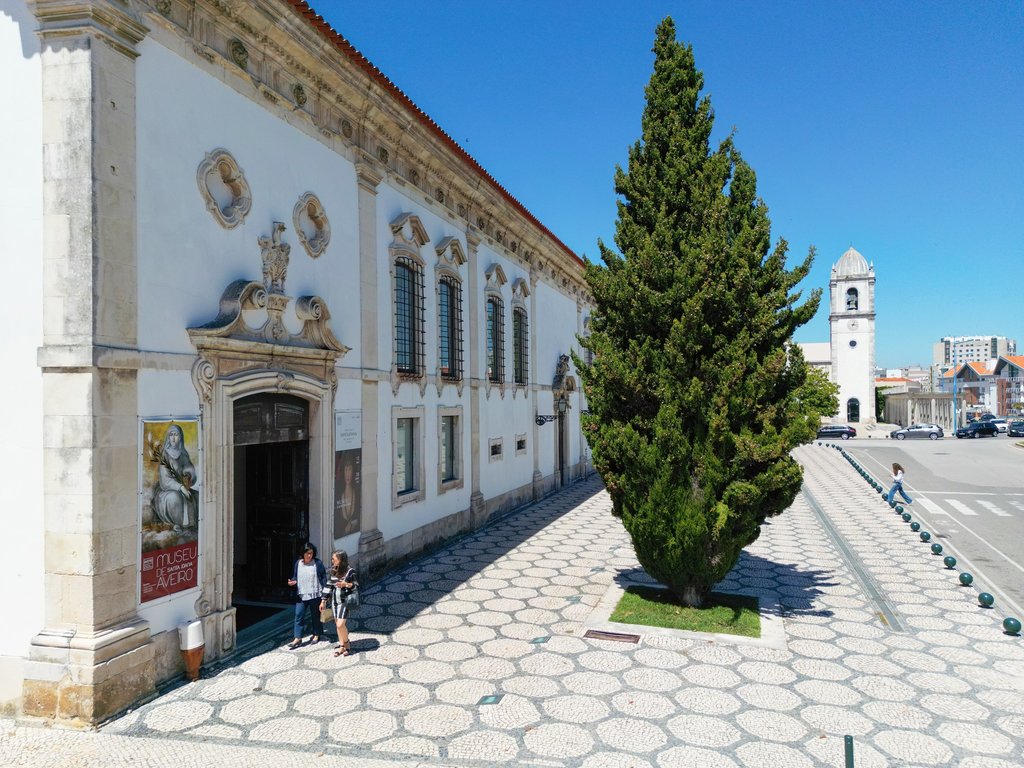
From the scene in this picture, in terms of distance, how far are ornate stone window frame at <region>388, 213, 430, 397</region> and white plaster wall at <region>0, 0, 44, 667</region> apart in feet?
20.6

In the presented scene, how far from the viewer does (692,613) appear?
31.9ft

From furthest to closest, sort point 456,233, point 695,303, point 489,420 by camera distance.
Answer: point 489,420, point 456,233, point 695,303

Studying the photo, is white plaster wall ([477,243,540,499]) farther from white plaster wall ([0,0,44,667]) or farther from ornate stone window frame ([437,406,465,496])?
white plaster wall ([0,0,44,667])

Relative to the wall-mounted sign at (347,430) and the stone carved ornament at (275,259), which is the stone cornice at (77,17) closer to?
the stone carved ornament at (275,259)

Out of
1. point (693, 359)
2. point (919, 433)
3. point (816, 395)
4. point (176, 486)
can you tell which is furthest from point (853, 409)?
point (176, 486)

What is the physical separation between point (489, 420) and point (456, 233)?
4.75m

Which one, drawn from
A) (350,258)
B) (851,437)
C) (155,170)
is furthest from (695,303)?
(851,437)

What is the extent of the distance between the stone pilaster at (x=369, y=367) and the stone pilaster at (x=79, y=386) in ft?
16.0

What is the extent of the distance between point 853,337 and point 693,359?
64855 mm

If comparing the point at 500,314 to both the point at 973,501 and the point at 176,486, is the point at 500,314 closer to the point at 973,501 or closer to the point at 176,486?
the point at 176,486

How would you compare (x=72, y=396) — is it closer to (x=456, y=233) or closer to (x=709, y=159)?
(x=709, y=159)

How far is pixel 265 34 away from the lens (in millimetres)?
8891

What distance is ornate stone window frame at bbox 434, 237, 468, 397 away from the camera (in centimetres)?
1440

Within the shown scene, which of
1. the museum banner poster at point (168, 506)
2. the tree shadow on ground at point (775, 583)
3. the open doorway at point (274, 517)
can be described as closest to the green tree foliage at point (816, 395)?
the tree shadow on ground at point (775, 583)
